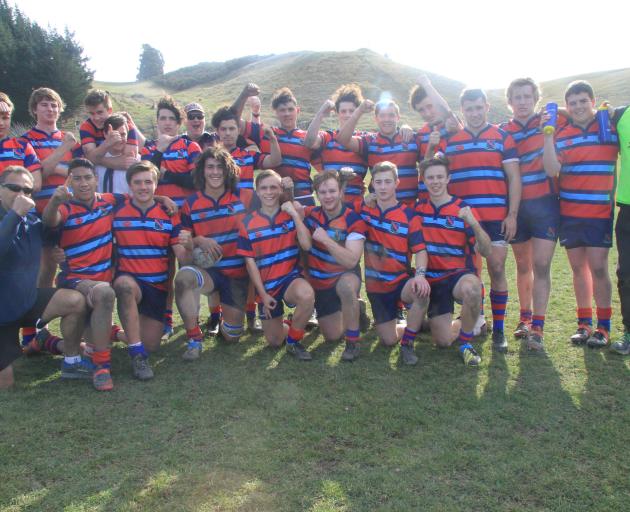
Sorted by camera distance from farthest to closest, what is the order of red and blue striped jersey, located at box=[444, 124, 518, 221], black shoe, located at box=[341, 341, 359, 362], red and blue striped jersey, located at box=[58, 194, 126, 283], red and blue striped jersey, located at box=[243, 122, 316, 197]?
red and blue striped jersey, located at box=[243, 122, 316, 197] < red and blue striped jersey, located at box=[444, 124, 518, 221] < black shoe, located at box=[341, 341, 359, 362] < red and blue striped jersey, located at box=[58, 194, 126, 283]

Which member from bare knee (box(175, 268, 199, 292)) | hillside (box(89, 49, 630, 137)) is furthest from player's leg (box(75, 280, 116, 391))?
hillside (box(89, 49, 630, 137))

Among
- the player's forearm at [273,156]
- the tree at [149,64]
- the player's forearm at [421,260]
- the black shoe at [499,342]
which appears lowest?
the black shoe at [499,342]

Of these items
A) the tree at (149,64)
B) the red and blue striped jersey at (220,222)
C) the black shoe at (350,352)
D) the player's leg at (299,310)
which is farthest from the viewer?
the tree at (149,64)

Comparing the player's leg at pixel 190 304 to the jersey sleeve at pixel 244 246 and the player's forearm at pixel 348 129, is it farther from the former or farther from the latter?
the player's forearm at pixel 348 129

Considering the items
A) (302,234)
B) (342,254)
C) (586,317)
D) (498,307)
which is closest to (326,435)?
(342,254)

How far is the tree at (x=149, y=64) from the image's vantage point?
8325cm

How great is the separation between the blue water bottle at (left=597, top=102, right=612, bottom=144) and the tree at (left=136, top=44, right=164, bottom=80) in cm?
8803

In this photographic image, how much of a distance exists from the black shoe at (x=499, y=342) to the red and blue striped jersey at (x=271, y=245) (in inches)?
74.9

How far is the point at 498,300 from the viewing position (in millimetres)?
4770

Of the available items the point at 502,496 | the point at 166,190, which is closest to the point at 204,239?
the point at 166,190

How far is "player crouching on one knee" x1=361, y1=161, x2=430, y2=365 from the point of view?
176 inches

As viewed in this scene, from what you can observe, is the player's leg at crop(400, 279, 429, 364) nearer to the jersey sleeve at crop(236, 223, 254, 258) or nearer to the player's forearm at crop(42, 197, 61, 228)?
the jersey sleeve at crop(236, 223, 254, 258)

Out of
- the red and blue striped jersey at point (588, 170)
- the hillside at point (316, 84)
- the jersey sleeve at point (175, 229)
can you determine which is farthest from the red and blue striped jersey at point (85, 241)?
the hillside at point (316, 84)

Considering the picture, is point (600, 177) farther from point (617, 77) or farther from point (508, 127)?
point (617, 77)
